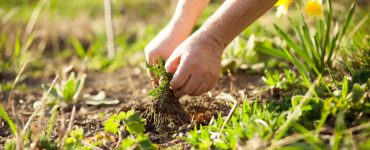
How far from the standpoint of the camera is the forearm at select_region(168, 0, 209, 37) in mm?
2070

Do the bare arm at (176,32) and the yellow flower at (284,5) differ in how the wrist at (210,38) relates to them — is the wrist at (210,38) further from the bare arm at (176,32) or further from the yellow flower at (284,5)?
the yellow flower at (284,5)

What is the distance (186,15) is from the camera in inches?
82.3

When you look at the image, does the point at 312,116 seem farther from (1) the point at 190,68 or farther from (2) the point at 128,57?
(2) the point at 128,57

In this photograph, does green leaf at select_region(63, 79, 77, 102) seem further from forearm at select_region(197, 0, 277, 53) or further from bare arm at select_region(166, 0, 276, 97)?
forearm at select_region(197, 0, 277, 53)

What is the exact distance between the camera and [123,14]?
5023 mm

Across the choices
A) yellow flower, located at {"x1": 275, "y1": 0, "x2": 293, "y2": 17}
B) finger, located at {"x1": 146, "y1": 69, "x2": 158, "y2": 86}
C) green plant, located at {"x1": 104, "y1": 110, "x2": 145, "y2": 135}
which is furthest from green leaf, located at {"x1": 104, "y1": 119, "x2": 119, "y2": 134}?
yellow flower, located at {"x1": 275, "y1": 0, "x2": 293, "y2": 17}

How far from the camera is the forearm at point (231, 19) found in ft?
5.59

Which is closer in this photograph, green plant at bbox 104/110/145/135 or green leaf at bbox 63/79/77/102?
green plant at bbox 104/110/145/135

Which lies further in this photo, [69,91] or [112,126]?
[69,91]

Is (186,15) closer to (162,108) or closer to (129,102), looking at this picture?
(162,108)

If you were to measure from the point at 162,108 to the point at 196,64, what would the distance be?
251mm

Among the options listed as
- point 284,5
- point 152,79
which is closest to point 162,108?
point 152,79

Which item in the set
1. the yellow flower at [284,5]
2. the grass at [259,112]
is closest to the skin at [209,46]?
the grass at [259,112]

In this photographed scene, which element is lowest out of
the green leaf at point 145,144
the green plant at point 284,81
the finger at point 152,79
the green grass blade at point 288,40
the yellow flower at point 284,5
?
the green leaf at point 145,144
